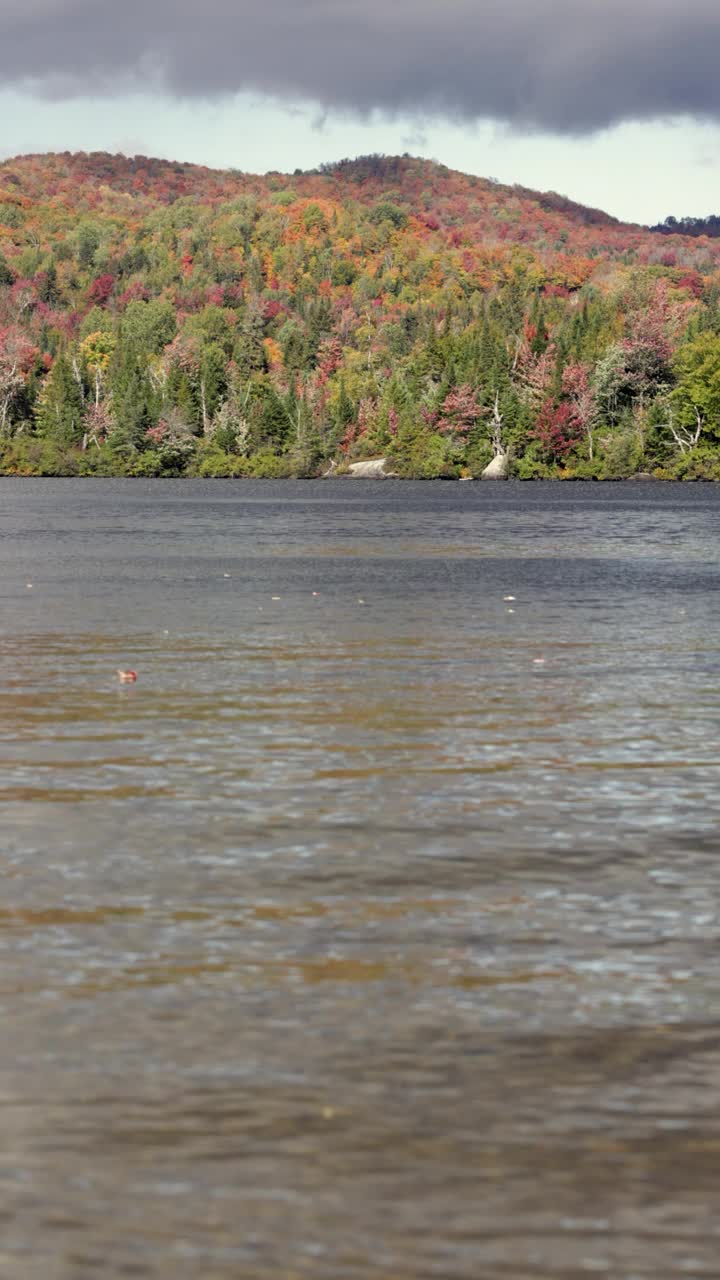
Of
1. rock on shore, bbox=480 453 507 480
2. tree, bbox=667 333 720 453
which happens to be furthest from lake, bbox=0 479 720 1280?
rock on shore, bbox=480 453 507 480

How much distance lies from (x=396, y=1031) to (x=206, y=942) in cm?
224

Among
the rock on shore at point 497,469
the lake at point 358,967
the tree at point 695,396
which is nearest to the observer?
the lake at point 358,967

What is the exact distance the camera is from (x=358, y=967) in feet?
39.3

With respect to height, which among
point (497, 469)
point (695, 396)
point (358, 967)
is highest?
point (695, 396)

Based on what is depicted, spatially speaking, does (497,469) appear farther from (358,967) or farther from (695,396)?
(358,967)

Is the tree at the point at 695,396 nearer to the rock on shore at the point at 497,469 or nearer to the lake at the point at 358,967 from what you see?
the rock on shore at the point at 497,469

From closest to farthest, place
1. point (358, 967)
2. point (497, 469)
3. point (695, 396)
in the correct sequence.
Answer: point (358, 967), point (695, 396), point (497, 469)

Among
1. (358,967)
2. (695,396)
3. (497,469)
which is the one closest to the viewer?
(358,967)

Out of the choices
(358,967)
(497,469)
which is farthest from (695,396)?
(358,967)

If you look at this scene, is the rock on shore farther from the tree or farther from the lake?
the lake

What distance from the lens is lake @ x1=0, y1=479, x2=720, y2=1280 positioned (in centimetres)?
814

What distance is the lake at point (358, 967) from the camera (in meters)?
8.14

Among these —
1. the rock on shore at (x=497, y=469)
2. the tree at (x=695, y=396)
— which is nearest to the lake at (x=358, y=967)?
the tree at (x=695, y=396)

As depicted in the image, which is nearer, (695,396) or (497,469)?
(695,396)
